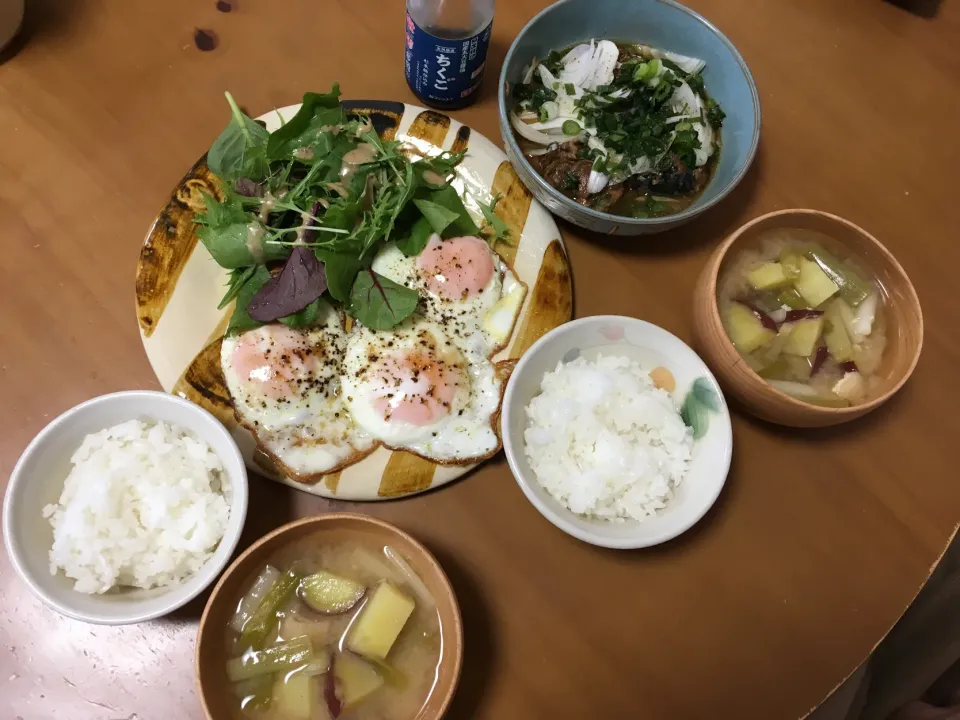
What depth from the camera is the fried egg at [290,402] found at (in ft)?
4.87

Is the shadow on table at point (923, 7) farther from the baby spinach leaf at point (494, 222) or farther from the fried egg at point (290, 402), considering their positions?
the fried egg at point (290, 402)

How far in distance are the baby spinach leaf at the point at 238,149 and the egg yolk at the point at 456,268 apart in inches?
18.4

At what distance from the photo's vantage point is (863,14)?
2.01 metres

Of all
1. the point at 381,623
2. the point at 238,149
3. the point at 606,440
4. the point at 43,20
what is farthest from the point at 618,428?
the point at 43,20

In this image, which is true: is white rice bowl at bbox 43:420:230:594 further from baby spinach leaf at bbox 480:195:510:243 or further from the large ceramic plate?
baby spinach leaf at bbox 480:195:510:243

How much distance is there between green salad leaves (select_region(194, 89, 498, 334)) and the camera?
1.51 meters

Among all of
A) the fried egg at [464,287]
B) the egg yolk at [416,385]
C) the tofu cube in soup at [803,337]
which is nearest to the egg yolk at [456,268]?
the fried egg at [464,287]

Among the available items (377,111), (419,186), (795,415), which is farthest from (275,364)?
(795,415)

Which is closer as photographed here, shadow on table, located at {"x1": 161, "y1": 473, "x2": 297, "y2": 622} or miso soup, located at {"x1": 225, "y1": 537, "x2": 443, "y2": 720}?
miso soup, located at {"x1": 225, "y1": 537, "x2": 443, "y2": 720}

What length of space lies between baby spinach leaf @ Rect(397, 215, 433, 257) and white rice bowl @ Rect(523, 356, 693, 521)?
46 cm

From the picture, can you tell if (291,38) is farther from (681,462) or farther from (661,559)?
(661,559)

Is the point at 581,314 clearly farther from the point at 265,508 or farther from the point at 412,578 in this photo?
the point at 265,508

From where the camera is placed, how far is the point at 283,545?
1297 mm

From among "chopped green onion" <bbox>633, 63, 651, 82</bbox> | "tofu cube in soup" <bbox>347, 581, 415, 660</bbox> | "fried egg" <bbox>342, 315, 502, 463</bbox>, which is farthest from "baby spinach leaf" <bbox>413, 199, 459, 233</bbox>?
"tofu cube in soup" <bbox>347, 581, 415, 660</bbox>
